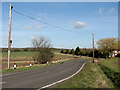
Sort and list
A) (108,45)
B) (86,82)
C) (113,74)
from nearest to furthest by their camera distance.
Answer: (86,82) < (113,74) < (108,45)

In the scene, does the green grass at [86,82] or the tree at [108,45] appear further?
the tree at [108,45]

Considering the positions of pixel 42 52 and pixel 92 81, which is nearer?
pixel 92 81

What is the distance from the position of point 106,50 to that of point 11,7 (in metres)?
69.0

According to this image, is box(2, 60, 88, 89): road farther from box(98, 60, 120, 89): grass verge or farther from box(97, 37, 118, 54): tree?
box(97, 37, 118, 54): tree

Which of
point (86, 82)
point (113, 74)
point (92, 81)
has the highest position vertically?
point (86, 82)

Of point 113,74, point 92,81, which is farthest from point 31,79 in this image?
point 113,74

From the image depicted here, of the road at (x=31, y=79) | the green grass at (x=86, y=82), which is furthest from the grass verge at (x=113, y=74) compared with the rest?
the road at (x=31, y=79)

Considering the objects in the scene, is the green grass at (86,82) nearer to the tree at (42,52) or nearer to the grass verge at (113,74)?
the grass verge at (113,74)

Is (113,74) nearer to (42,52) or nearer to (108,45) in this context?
(42,52)

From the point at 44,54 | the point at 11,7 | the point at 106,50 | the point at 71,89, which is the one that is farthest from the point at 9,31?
the point at 106,50

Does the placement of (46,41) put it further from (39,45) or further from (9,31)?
(9,31)

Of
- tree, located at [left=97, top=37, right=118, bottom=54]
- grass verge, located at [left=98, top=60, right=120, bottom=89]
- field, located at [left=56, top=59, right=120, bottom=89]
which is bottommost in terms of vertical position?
grass verge, located at [left=98, top=60, right=120, bottom=89]

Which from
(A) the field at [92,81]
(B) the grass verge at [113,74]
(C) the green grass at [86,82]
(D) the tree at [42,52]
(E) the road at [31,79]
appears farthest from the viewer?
(D) the tree at [42,52]

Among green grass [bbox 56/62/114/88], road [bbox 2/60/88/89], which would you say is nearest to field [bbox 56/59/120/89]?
green grass [bbox 56/62/114/88]
